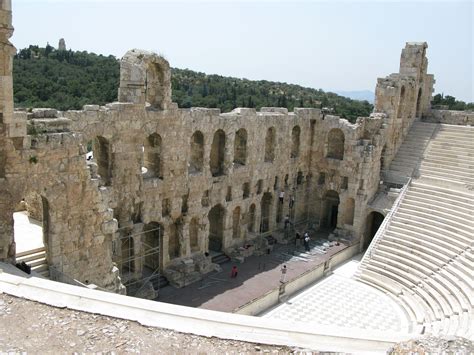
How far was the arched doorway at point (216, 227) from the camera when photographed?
77.3 ft

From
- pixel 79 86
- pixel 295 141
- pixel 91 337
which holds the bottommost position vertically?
pixel 91 337

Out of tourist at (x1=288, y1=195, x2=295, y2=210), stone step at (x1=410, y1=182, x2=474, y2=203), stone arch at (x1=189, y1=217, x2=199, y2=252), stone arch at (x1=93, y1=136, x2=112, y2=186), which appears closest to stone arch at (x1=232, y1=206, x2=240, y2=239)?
stone arch at (x1=189, y1=217, x2=199, y2=252)

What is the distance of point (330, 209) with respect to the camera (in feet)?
96.7

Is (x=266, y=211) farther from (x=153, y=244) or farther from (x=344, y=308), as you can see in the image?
(x=344, y=308)

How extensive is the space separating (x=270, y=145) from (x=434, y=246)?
391 inches

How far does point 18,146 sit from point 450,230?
19.3m

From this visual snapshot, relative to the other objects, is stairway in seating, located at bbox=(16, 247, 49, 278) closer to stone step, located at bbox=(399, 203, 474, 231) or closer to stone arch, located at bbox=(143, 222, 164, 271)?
stone arch, located at bbox=(143, 222, 164, 271)

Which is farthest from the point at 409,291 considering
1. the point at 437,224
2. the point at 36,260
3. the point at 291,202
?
the point at 36,260

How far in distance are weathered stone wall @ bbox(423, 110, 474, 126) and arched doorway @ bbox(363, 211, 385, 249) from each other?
8845 millimetres

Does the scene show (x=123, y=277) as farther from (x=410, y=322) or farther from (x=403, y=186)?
(x=403, y=186)

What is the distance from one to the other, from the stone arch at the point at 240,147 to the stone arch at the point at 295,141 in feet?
15.2

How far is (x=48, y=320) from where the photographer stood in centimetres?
822

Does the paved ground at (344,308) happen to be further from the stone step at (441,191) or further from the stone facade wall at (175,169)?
the stone step at (441,191)

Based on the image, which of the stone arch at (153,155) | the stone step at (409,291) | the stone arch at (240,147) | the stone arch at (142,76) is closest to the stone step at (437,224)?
the stone step at (409,291)
